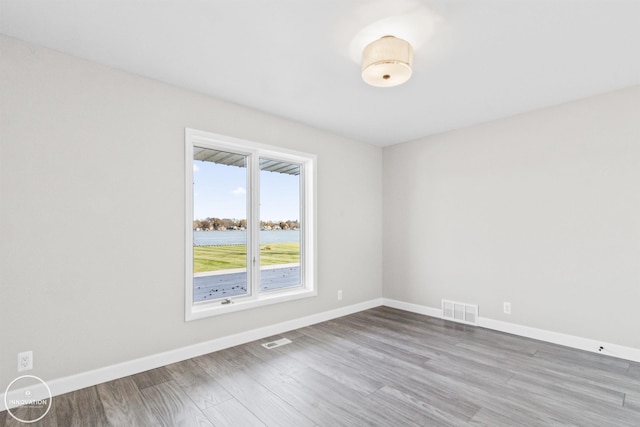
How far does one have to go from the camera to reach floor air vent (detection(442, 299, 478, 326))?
13.1 ft

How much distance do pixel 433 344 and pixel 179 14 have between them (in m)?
3.71

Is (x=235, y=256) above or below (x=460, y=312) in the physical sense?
above

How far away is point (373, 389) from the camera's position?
2.41 metres

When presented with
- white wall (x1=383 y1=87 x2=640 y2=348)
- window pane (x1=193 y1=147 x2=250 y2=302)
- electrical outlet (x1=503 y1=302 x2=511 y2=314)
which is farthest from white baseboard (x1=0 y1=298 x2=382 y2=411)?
electrical outlet (x1=503 y1=302 x2=511 y2=314)

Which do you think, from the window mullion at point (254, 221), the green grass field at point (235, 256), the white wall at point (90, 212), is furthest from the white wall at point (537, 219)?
the white wall at point (90, 212)

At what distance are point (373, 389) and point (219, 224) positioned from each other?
2.21 metres

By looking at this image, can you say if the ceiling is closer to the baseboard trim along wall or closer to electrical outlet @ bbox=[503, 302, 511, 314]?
electrical outlet @ bbox=[503, 302, 511, 314]

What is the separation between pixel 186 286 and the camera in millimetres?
2971

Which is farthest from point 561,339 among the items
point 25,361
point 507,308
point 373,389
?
point 25,361

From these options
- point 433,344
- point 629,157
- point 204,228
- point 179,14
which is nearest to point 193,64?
point 179,14

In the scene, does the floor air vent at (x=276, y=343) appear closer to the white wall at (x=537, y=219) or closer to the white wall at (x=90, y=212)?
the white wall at (x=90, y=212)

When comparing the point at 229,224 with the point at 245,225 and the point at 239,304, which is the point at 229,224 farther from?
the point at 239,304

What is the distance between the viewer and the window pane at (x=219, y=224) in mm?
3246

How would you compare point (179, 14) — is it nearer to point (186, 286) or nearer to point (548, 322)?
point (186, 286)
